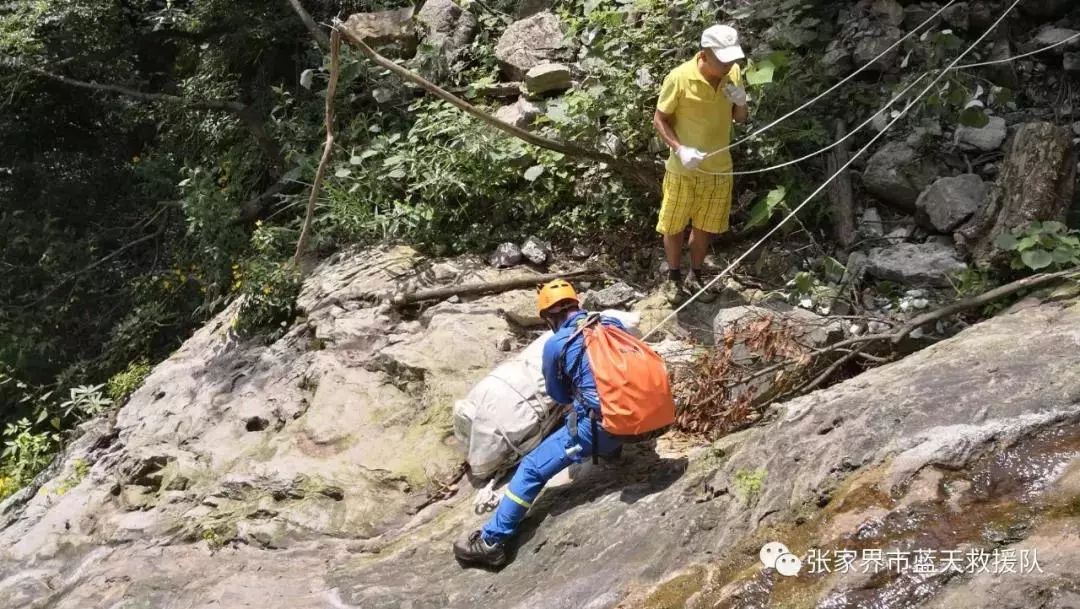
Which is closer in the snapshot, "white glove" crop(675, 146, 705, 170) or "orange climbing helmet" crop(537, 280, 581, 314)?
"orange climbing helmet" crop(537, 280, 581, 314)

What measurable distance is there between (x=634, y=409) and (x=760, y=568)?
0.89 metres

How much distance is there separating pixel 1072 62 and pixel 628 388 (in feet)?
14.8

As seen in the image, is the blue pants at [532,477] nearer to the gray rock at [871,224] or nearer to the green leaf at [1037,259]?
the green leaf at [1037,259]

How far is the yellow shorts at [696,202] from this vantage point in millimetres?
5297

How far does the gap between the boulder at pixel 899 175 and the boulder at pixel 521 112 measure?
2728 mm

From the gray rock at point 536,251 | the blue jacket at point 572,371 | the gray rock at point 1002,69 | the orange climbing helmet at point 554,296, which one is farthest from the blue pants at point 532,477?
the gray rock at point 1002,69

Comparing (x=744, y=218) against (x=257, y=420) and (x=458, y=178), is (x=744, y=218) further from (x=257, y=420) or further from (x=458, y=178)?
(x=257, y=420)

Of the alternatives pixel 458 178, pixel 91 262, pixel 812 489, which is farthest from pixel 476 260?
pixel 91 262

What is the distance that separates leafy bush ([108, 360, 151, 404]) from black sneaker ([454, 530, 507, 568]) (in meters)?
4.79

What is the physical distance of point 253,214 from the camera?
891cm

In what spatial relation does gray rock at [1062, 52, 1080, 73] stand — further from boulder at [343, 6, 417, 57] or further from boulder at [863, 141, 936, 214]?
boulder at [343, 6, 417, 57]

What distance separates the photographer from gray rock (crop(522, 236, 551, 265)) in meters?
6.61

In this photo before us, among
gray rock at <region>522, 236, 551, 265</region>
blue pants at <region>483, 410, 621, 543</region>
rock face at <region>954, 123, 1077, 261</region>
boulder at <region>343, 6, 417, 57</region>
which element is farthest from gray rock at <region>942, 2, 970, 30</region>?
boulder at <region>343, 6, 417, 57</region>

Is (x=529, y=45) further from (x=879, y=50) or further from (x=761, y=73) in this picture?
(x=879, y=50)
